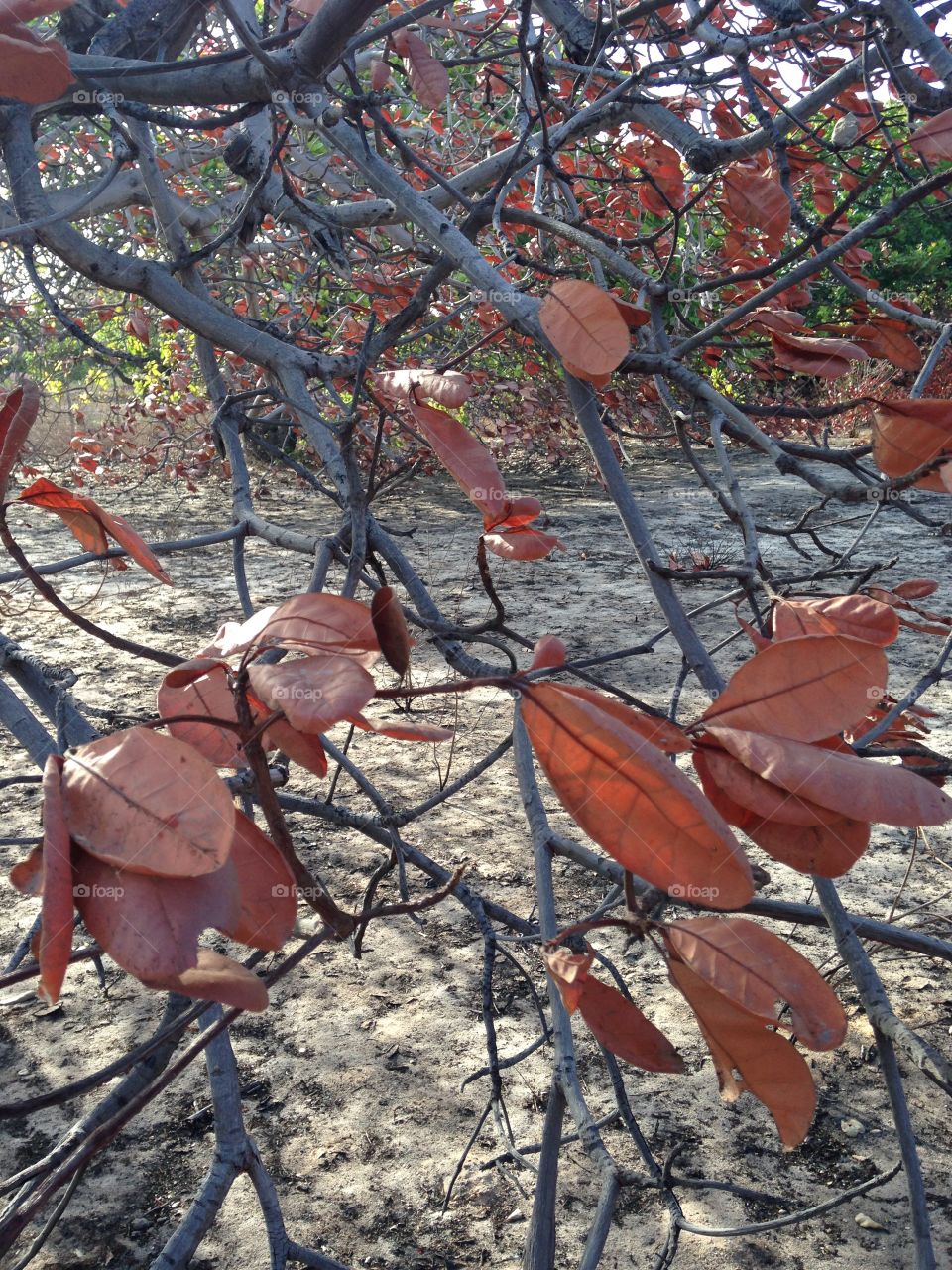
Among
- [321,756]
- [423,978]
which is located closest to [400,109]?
[423,978]

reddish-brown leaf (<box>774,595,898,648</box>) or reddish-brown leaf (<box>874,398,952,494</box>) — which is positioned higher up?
reddish-brown leaf (<box>874,398,952,494</box>)

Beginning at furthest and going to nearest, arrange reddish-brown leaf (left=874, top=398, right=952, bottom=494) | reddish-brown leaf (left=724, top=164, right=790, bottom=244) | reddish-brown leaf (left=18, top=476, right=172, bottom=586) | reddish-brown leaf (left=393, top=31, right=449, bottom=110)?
reddish-brown leaf (left=393, top=31, right=449, bottom=110) < reddish-brown leaf (left=724, top=164, right=790, bottom=244) < reddish-brown leaf (left=874, top=398, right=952, bottom=494) < reddish-brown leaf (left=18, top=476, right=172, bottom=586)

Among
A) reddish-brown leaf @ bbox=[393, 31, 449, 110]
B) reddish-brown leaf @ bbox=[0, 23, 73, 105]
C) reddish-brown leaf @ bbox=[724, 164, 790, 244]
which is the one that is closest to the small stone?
reddish-brown leaf @ bbox=[724, 164, 790, 244]

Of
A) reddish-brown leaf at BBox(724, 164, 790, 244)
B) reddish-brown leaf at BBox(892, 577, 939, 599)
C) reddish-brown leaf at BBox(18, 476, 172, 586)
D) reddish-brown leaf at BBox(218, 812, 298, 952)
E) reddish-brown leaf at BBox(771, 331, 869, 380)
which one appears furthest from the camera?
reddish-brown leaf at BBox(892, 577, 939, 599)

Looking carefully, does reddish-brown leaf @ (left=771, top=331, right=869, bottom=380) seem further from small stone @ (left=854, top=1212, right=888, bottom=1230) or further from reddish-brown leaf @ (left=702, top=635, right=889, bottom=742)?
small stone @ (left=854, top=1212, right=888, bottom=1230)

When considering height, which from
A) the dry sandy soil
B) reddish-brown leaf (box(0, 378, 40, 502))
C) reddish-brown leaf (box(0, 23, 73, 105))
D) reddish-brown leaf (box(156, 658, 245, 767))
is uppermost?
Result: reddish-brown leaf (box(0, 23, 73, 105))

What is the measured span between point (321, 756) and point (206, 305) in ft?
3.69

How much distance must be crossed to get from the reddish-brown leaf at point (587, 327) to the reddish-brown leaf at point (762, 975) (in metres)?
0.39

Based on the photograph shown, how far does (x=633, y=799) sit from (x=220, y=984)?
202 millimetres

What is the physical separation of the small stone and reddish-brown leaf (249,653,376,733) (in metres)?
1.50

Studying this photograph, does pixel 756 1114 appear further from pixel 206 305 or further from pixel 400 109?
pixel 400 109

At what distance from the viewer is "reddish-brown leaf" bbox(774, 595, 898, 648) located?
62 centimetres

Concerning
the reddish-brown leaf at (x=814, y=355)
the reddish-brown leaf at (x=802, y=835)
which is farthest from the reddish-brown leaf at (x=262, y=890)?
the reddish-brown leaf at (x=814, y=355)

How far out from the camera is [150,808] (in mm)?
416
